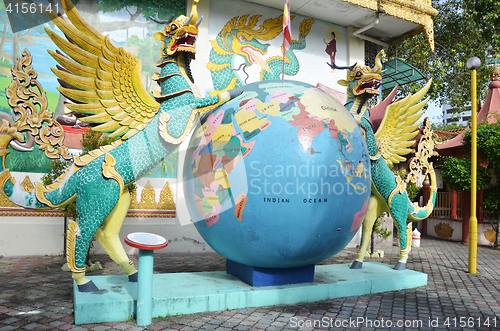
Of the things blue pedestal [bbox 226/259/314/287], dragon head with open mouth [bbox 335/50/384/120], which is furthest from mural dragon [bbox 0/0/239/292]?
dragon head with open mouth [bbox 335/50/384/120]

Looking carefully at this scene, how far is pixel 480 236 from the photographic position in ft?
43.2

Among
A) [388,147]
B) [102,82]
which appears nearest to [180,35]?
A: [102,82]

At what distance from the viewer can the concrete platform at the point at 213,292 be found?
417 centimetres

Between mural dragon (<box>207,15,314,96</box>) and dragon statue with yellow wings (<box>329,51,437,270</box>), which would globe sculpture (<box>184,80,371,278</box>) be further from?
mural dragon (<box>207,15,314,96</box>)

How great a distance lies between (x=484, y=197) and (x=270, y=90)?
37.1 ft

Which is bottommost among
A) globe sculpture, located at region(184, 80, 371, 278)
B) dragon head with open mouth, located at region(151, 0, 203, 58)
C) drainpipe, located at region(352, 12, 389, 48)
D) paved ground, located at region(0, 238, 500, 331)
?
paved ground, located at region(0, 238, 500, 331)

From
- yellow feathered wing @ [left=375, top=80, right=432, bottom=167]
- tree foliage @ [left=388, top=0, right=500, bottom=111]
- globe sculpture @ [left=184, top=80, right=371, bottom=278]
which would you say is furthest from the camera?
tree foliage @ [left=388, top=0, right=500, bottom=111]

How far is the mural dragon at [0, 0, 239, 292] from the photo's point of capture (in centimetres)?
457

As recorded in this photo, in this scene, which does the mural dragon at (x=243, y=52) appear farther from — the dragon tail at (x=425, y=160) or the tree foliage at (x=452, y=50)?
the tree foliage at (x=452, y=50)

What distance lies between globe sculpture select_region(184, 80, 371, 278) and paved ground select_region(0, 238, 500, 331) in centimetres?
72

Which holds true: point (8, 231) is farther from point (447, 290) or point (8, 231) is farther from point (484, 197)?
point (484, 197)

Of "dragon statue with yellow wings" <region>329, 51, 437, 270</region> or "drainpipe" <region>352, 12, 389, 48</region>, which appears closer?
"dragon statue with yellow wings" <region>329, 51, 437, 270</region>

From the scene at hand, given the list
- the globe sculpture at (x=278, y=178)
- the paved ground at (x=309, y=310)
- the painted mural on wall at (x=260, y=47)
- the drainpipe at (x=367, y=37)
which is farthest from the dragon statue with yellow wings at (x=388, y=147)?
the drainpipe at (x=367, y=37)

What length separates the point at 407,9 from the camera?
11.5m
